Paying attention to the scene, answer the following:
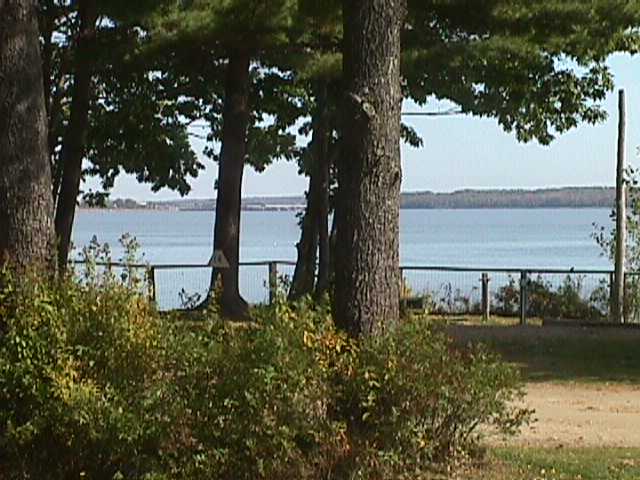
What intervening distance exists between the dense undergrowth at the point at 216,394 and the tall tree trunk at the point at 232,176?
15293 millimetres

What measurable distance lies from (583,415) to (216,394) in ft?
21.3

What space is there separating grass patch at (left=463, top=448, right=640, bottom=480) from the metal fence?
1477cm

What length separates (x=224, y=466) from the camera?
7.94 meters

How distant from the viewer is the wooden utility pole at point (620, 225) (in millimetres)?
25281

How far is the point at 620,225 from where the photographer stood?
25750 mm

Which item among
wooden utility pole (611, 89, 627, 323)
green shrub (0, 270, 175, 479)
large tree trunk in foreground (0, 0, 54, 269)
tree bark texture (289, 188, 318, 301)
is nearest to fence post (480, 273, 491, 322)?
wooden utility pole (611, 89, 627, 323)

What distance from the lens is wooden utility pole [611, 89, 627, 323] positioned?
25281 mm

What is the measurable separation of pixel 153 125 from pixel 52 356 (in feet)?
61.0

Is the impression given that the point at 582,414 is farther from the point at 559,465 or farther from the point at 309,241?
the point at 309,241

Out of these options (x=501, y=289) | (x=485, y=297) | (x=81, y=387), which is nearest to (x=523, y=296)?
(x=485, y=297)

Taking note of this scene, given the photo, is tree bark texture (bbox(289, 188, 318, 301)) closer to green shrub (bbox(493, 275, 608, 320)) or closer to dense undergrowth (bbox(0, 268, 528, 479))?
green shrub (bbox(493, 275, 608, 320))

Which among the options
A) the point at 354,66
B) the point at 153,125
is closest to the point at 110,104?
the point at 153,125

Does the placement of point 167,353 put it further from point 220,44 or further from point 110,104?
point 110,104

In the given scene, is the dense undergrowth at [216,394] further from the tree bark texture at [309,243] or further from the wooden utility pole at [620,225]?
the tree bark texture at [309,243]
